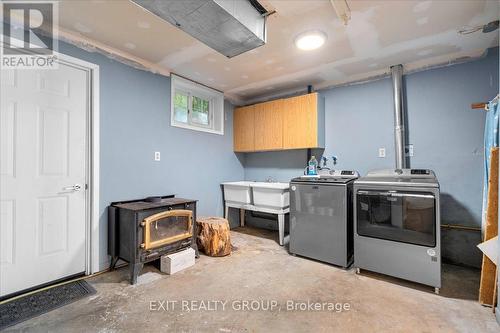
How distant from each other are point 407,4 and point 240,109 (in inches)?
112

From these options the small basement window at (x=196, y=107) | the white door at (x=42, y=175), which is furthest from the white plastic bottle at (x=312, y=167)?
the white door at (x=42, y=175)

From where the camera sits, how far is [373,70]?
3.09 m

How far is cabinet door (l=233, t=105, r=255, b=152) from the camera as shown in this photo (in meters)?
4.17

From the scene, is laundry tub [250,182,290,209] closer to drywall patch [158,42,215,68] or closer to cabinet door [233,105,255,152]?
cabinet door [233,105,255,152]

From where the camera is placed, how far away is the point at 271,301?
197 centimetres

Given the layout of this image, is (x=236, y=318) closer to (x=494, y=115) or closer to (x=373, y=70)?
(x=494, y=115)

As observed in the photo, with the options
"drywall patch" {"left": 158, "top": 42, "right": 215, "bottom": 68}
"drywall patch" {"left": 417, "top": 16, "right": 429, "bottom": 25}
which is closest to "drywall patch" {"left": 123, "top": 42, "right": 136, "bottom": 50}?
"drywall patch" {"left": 158, "top": 42, "right": 215, "bottom": 68}

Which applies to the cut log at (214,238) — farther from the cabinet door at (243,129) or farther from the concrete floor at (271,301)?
the cabinet door at (243,129)

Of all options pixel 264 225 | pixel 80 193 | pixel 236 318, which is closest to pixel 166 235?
pixel 80 193

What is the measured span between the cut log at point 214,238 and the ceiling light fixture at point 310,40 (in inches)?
89.3

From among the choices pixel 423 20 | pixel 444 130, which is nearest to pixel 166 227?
pixel 423 20

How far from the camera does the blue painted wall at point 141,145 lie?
2.54 meters

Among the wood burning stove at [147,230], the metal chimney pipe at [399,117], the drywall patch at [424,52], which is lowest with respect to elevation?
the wood burning stove at [147,230]

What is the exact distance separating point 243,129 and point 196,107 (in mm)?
932
